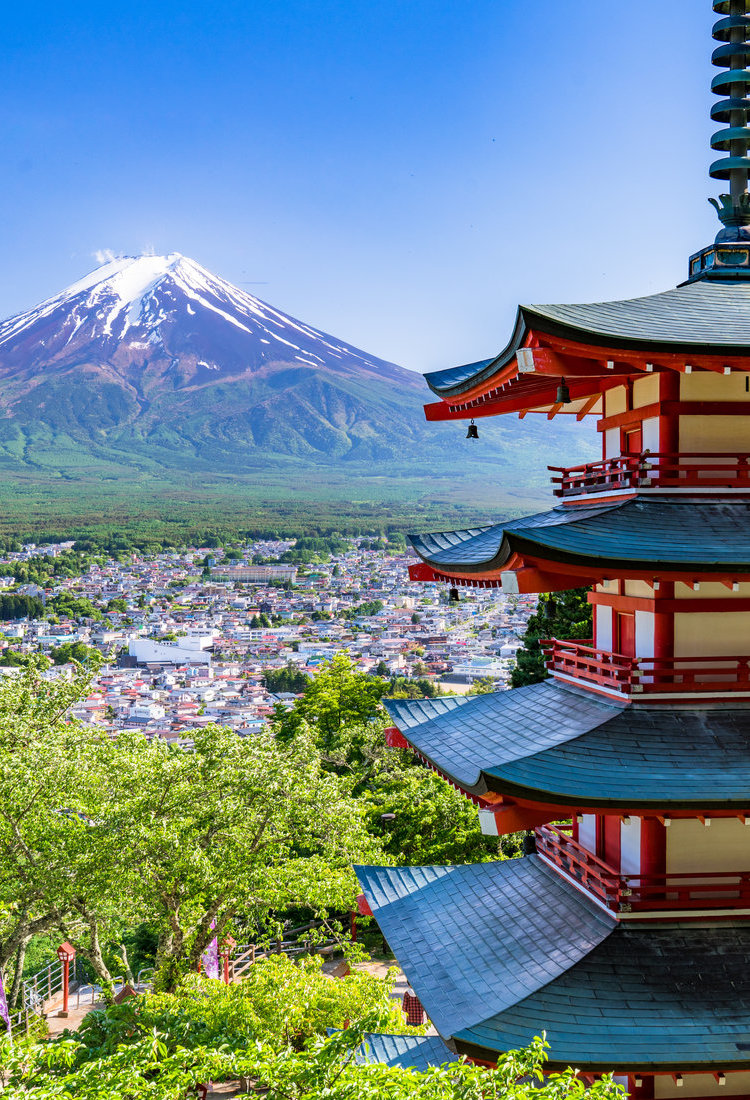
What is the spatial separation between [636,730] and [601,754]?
1.48 feet

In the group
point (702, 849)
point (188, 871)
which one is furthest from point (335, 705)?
point (702, 849)

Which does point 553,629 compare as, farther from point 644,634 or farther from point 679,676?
point 679,676

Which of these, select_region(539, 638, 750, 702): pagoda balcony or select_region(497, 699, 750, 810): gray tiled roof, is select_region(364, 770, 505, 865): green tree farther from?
select_region(497, 699, 750, 810): gray tiled roof

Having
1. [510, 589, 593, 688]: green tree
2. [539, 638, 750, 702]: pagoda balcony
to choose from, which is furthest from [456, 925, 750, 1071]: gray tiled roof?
[510, 589, 593, 688]: green tree

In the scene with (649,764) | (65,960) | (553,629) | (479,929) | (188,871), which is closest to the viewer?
(649,764)

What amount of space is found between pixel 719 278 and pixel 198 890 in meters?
13.0

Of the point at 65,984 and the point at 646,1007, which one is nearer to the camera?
the point at 646,1007

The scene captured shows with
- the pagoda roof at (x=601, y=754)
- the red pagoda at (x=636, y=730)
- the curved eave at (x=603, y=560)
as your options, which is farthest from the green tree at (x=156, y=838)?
the curved eave at (x=603, y=560)

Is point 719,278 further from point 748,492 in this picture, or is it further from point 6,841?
point 6,841

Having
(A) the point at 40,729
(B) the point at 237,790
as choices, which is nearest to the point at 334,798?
(B) the point at 237,790

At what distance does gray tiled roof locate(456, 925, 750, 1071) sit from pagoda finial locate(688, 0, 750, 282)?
6175mm

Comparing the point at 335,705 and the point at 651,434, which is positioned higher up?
the point at 651,434

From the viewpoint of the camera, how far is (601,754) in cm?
769

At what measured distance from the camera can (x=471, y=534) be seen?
35.0 ft
